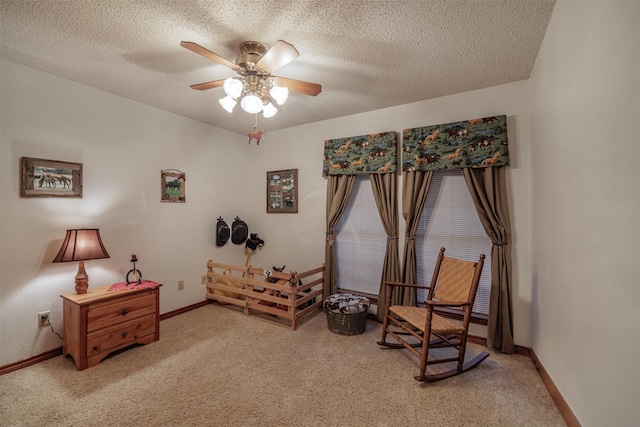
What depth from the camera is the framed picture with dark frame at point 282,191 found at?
12.9 feet

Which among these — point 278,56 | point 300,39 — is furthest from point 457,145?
point 278,56

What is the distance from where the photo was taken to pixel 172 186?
3.39 m

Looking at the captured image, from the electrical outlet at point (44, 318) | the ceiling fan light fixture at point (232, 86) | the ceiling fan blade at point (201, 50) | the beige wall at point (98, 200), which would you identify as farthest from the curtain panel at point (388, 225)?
the electrical outlet at point (44, 318)

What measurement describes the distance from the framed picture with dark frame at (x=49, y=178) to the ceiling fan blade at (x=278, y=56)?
2.20m

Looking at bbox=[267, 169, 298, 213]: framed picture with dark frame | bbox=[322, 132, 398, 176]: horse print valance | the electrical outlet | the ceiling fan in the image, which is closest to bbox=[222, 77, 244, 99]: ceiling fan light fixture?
the ceiling fan

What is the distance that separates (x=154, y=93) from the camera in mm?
2824

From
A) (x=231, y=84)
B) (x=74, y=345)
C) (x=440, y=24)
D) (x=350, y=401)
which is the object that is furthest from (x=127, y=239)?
(x=440, y=24)

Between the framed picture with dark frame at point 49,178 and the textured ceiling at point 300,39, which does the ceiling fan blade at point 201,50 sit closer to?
the textured ceiling at point 300,39

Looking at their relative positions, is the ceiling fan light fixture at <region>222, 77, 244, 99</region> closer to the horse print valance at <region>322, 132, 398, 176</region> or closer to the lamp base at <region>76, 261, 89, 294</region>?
the horse print valance at <region>322, 132, 398, 176</region>

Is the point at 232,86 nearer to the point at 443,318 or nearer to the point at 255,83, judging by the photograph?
the point at 255,83

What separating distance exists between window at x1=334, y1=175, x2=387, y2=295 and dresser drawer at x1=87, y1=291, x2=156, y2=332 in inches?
87.6

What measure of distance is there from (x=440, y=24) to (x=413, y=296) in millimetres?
2528

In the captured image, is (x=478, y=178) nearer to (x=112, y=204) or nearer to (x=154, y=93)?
(x=154, y=93)

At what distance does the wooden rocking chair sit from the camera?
6.80 feet
